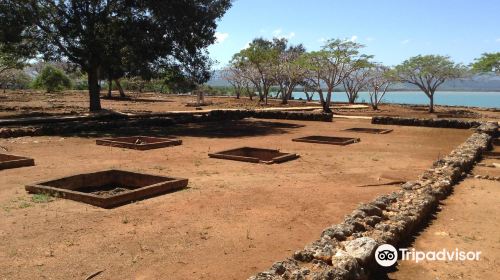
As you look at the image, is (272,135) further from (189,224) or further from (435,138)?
(189,224)

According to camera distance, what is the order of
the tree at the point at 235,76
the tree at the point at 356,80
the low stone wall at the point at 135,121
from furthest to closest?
the tree at the point at 235,76, the tree at the point at 356,80, the low stone wall at the point at 135,121

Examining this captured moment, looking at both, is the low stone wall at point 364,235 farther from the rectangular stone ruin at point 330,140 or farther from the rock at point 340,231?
the rectangular stone ruin at point 330,140

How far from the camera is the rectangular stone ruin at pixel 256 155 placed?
12.2 m

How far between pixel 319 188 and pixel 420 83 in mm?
32129

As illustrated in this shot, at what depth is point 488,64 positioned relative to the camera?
37188 mm

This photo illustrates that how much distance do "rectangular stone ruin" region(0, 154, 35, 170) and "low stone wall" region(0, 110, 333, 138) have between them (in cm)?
545

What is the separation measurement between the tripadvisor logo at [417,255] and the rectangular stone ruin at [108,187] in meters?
4.40

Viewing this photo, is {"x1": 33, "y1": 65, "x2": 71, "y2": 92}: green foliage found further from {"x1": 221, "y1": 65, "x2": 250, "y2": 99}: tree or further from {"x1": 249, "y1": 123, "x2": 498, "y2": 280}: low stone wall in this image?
{"x1": 249, "y1": 123, "x2": 498, "y2": 280}: low stone wall

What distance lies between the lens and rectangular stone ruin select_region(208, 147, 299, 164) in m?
12.2

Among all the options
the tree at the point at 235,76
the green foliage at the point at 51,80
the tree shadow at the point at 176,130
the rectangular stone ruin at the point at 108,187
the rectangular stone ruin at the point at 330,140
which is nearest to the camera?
the rectangular stone ruin at the point at 108,187

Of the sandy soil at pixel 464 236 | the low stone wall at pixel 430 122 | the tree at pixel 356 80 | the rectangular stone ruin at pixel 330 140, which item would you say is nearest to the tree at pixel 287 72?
the tree at pixel 356 80

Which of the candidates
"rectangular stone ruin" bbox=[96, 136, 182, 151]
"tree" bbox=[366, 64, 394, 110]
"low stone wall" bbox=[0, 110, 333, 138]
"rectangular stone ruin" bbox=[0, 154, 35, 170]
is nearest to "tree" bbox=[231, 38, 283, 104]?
"tree" bbox=[366, 64, 394, 110]

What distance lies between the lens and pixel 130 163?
463 inches

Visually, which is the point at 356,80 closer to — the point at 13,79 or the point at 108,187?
the point at 108,187
